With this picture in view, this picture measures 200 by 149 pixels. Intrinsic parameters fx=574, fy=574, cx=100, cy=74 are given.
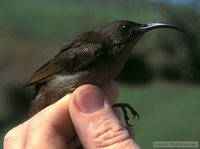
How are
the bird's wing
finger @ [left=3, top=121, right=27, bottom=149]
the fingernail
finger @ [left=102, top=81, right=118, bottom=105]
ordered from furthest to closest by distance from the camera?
the bird's wing < finger @ [left=102, top=81, right=118, bottom=105] < finger @ [left=3, top=121, right=27, bottom=149] < the fingernail

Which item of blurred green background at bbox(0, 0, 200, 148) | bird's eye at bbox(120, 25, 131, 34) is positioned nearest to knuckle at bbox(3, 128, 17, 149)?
bird's eye at bbox(120, 25, 131, 34)

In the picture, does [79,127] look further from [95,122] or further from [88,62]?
[88,62]

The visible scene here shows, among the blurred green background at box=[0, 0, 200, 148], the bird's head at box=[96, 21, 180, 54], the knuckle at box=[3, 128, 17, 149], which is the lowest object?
the blurred green background at box=[0, 0, 200, 148]

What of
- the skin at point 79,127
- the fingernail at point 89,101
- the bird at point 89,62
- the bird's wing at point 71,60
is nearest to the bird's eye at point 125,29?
the bird at point 89,62

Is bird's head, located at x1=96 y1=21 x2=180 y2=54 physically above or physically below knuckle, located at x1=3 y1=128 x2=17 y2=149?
Result: above

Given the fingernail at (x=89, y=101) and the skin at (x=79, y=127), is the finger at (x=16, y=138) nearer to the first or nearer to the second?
the skin at (x=79, y=127)

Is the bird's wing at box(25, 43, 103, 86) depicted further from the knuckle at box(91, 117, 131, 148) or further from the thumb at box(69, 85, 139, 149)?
the knuckle at box(91, 117, 131, 148)

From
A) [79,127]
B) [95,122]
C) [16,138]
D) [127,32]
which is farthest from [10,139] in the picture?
[127,32]
